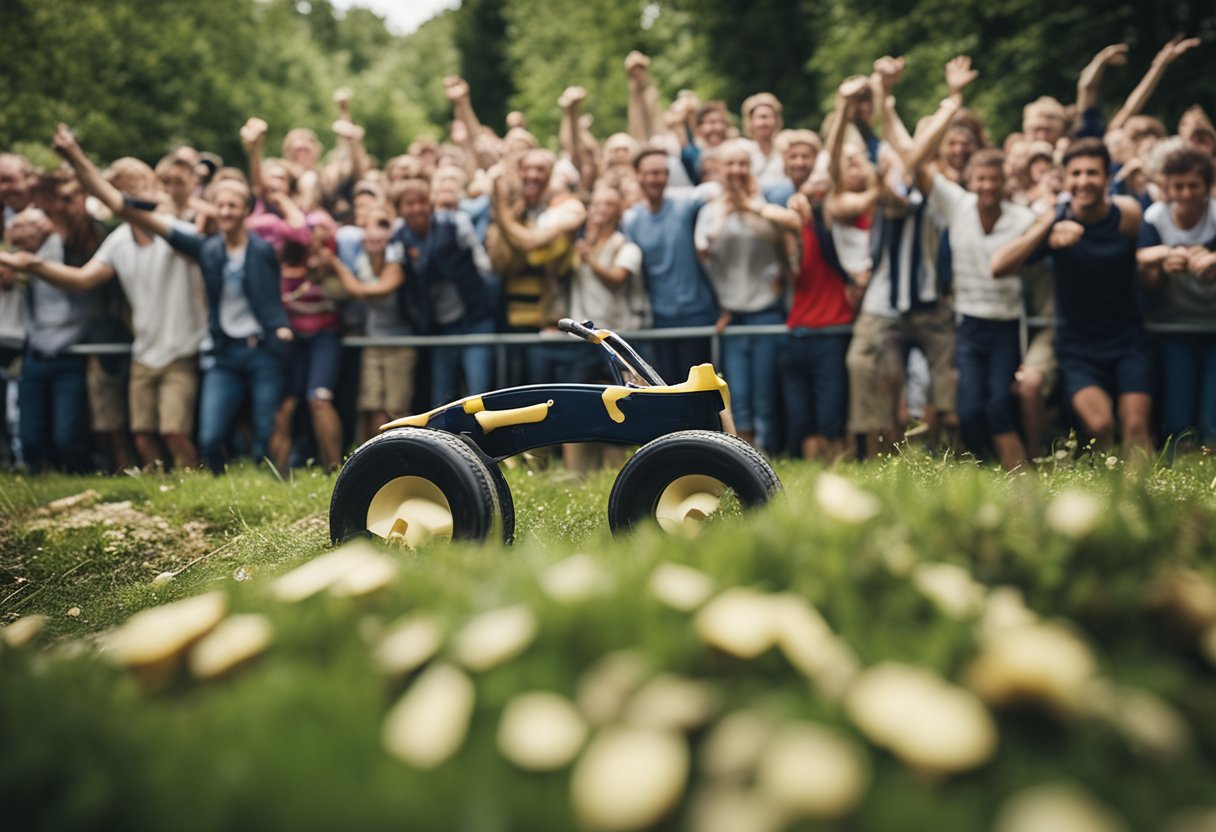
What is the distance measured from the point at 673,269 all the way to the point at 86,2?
1245 inches

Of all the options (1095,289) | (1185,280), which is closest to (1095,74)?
(1185,280)

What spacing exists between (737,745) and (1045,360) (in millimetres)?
7108

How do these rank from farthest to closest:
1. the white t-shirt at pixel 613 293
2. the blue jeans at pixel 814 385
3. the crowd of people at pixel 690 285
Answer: the white t-shirt at pixel 613 293, the blue jeans at pixel 814 385, the crowd of people at pixel 690 285

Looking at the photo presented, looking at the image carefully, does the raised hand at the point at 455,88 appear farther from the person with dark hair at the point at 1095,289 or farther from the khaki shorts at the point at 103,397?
the person with dark hair at the point at 1095,289

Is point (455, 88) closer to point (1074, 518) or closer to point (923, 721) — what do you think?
point (1074, 518)

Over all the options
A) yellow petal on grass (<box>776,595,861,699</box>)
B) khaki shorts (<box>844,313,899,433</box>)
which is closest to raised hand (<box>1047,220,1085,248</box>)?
khaki shorts (<box>844,313,899,433</box>)

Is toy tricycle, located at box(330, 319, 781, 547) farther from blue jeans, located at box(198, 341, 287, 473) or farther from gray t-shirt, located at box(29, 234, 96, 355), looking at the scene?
gray t-shirt, located at box(29, 234, 96, 355)

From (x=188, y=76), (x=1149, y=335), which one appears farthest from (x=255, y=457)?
(x=188, y=76)

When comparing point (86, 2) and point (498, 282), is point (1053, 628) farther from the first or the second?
point (86, 2)

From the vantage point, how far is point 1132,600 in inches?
99.1

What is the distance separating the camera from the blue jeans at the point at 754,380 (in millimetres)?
9016

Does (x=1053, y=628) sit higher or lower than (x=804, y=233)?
lower

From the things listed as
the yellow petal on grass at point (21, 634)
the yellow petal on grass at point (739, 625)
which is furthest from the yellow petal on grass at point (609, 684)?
the yellow petal on grass at point (21, 634)

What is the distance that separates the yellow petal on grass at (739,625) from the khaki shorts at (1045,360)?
6524 millimetres
